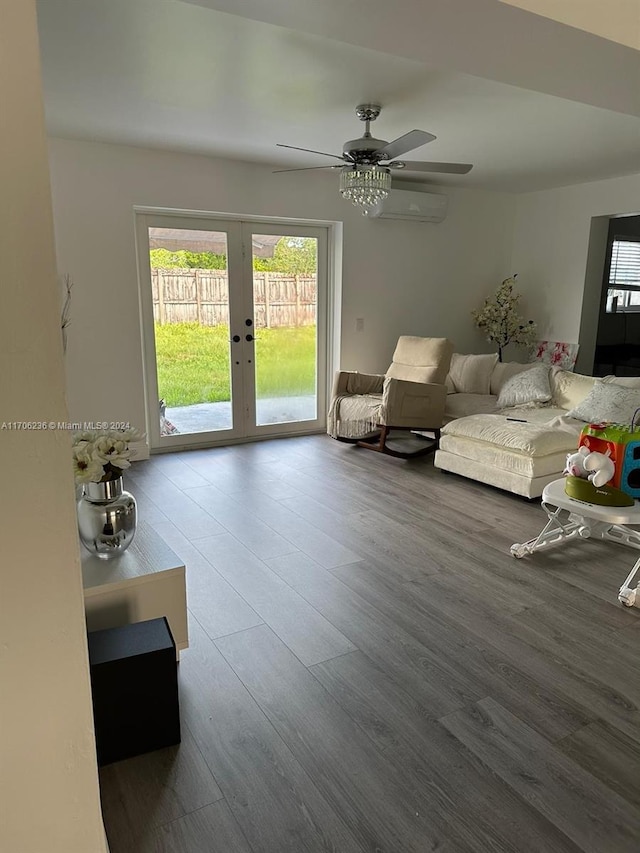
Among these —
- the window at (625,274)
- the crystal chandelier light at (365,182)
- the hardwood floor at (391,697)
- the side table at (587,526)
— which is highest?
the crystal chandelier light at (365,182)

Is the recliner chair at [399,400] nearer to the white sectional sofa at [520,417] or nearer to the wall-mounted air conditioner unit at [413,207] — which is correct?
the white sectional sofa at [520,417]

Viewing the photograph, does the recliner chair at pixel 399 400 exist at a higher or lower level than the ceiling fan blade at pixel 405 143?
lower

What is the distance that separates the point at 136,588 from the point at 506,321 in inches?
208

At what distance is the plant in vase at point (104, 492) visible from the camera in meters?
1.98

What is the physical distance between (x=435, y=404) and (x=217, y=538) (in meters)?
2.49

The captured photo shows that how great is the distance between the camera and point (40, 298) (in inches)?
39.9

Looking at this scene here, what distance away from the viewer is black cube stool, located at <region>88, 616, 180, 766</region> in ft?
5.52

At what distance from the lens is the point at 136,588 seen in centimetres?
201

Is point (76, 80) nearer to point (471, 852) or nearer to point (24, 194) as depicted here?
point (24, 194)

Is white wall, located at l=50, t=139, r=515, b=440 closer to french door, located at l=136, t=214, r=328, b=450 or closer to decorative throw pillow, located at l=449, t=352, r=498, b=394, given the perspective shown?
french door, located at l=136, t=214, r=328, b=450

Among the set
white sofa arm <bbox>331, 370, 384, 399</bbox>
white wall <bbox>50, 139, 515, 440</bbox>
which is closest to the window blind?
white wall <bbox>50, 139, 515, 440</bbox>

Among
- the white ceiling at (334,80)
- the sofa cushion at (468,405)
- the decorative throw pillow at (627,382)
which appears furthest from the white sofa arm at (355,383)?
the decorative throw pillow at (627,382)

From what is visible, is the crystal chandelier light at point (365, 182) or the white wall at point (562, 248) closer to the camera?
the crystal chandelier light at point (365, 182)

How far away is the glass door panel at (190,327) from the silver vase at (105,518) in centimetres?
317
